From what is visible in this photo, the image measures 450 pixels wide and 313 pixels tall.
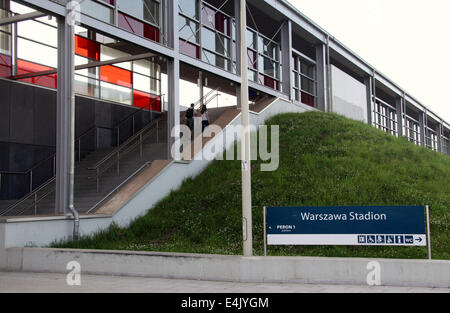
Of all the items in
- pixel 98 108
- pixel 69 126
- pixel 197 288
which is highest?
pixel 98 108

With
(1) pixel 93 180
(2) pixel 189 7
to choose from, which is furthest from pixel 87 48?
(1) pixel 93 180

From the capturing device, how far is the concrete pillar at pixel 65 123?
44.6 feet

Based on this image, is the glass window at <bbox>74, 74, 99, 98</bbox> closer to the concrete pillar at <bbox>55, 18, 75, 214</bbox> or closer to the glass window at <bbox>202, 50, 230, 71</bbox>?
the glass window at <bbox>202, 50, 230, 71</bbox>

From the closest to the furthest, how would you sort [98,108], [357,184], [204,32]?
[357,184]
[98,108]
[204,32]

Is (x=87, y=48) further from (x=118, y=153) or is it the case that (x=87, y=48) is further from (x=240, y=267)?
(x=240, y=267)

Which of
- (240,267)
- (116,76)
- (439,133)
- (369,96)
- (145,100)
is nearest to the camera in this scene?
(240,267)

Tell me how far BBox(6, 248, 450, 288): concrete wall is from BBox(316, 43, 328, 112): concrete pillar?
76.3 ft

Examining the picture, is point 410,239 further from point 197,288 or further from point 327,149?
point 327,149

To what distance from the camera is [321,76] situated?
32.0 m

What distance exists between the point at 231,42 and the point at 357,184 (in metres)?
11.6

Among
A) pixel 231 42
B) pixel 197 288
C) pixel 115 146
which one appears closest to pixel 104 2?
pixel 115 146

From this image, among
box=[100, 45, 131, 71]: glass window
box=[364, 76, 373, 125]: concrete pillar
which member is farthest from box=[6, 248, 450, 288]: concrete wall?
box=[364, 76, 373, 125]: concrete pillar

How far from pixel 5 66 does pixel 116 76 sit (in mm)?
5845

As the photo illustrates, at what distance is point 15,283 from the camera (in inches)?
384
